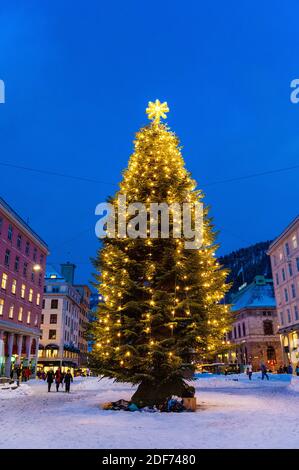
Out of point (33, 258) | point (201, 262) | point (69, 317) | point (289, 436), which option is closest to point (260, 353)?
point (69, 317)

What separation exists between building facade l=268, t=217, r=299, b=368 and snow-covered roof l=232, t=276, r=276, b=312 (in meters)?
18.5

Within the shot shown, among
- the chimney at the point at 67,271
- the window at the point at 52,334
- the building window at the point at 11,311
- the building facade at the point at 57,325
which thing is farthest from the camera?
the chimney at the point at 67,271

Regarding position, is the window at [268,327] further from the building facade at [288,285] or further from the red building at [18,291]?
the red building at [18,291]

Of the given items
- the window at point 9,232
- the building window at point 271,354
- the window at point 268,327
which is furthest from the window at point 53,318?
the building window at point 271,354

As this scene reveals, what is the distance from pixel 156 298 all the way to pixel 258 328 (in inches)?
2742

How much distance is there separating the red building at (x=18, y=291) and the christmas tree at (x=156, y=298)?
29831 millimetres

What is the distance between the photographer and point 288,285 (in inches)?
2320

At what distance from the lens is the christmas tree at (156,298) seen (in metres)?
16.2

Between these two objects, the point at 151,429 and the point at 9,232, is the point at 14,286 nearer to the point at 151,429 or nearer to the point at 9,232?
the point at 9,232

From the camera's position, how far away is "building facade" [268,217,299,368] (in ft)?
182

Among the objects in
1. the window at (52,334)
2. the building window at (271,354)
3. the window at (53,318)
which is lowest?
the building window at (271,354)

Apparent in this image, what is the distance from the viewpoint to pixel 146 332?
53.6 feet

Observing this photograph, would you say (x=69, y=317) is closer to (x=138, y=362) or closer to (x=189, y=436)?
(x=138, y=362)
